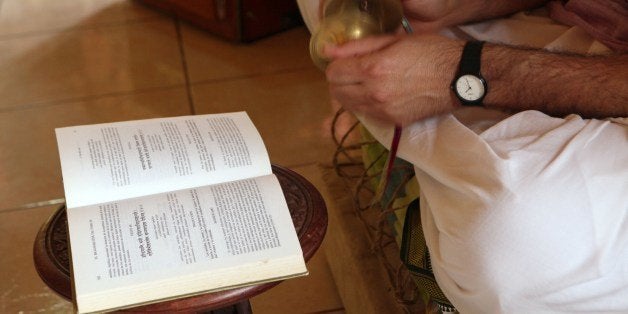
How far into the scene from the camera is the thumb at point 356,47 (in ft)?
2.66

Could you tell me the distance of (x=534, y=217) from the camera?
2.20 ft

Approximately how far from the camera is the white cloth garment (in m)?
0.67

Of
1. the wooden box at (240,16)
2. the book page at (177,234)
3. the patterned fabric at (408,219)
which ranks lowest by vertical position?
the wooden box at (240,16)

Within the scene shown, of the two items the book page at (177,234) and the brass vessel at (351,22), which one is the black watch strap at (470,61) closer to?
the brass vessel at (351,22)

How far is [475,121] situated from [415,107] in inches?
2.7

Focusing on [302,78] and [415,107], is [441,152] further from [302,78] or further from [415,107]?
[302,78]

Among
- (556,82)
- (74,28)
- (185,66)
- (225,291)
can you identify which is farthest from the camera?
(74,28)

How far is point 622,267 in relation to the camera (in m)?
0.68

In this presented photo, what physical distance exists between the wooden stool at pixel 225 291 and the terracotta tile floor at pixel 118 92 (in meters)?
0.44

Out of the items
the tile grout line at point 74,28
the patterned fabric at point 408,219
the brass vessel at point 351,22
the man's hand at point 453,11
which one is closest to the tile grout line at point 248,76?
the tile grout line at point 74,28

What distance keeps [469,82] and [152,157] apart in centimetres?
35

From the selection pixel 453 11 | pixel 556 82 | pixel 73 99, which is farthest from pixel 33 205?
pixel 556 82

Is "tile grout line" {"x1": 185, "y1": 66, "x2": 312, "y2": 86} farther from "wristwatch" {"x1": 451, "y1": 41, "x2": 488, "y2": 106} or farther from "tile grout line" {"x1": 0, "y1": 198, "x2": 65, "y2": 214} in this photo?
"wristwatch" {"x1": 451, "y1": 41, "x2": 488, "y2": 106}

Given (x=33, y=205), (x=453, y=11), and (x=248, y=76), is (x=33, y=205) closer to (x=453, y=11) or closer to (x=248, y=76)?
(x=248, y=76)
